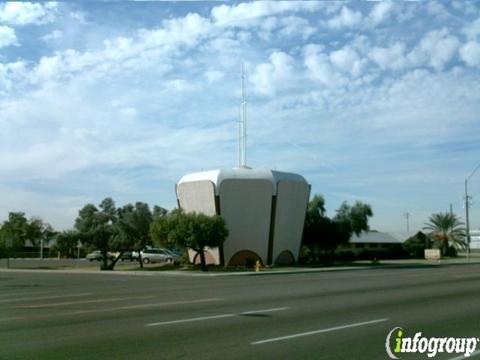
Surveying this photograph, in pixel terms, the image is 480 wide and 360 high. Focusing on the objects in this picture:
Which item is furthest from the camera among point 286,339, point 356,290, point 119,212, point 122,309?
point 119,212

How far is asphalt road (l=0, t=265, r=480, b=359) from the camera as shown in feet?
32.6

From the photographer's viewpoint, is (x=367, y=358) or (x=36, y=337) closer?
(x=367, y=358)

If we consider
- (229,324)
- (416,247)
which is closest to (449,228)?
(416,247)

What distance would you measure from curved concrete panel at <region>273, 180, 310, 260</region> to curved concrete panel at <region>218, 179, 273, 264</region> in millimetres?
1238

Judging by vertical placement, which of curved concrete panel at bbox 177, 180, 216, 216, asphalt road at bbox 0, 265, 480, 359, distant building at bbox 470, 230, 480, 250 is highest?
curved concrete panel at bbox 177, 180, 216, 216

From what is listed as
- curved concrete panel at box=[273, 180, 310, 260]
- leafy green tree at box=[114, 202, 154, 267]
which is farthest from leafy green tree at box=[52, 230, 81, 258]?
curved concrete panel at box=[273, 180, 310, 260]

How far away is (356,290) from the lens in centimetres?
2233

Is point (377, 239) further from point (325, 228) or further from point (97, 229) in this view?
point (97, 229)

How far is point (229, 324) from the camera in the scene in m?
13.0

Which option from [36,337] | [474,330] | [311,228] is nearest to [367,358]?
[474,330]

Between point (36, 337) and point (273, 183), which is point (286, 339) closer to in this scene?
point (36, 337)

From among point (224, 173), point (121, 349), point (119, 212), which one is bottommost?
point (121, 349)

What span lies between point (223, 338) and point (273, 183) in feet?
151

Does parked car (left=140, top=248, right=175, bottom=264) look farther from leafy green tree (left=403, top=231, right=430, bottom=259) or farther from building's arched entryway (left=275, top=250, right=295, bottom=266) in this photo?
leafy green tree (left=403, top=231, right=430, bottom=259)
